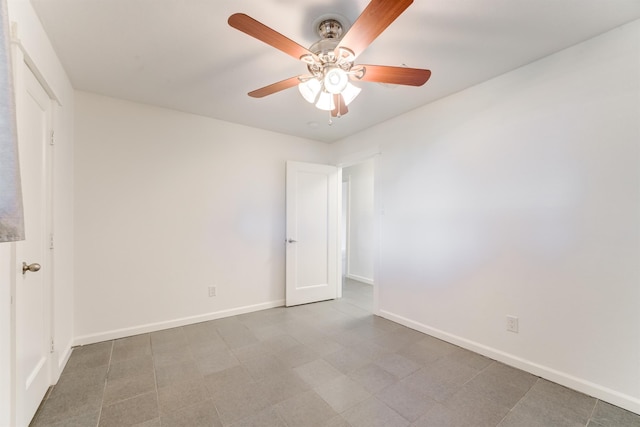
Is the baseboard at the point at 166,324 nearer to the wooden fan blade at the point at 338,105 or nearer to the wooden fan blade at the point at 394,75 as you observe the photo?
the wooden fan blade at the point at 338,105

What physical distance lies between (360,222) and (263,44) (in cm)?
406

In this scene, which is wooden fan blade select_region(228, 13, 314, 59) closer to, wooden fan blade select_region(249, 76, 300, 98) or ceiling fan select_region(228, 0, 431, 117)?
ceiling fan select_region(228, 0, 431, 117)

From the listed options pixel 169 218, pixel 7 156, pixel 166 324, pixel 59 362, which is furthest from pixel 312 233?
pixel 7 156

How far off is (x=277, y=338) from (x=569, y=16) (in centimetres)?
339

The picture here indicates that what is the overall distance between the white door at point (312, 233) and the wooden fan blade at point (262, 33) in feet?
7.71

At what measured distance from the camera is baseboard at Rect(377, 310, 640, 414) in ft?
5.79

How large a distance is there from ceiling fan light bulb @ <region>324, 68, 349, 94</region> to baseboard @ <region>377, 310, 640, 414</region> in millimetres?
2540

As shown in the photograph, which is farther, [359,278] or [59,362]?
[359,278]

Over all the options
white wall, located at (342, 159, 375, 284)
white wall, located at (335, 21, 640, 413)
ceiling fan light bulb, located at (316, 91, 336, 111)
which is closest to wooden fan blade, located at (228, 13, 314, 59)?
ceiling fan light bulb, located at (316, 91, 336, 111)

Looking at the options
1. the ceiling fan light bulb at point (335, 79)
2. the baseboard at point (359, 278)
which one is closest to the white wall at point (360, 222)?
the baseboard at point (359, 278)

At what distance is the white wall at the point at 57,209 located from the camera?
1279mm

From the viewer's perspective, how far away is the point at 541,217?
6.98ft

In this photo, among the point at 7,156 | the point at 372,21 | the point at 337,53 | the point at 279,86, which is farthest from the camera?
the point at 279,86

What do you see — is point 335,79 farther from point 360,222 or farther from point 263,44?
point 360,222
